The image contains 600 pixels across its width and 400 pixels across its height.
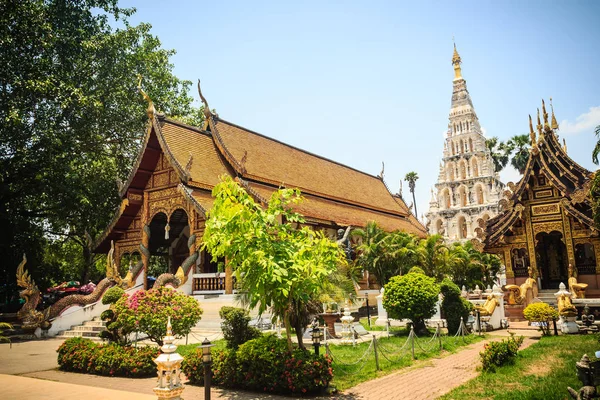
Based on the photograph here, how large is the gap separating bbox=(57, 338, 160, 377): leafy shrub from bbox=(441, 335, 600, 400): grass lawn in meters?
6.11

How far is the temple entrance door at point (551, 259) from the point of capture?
20.5 meters

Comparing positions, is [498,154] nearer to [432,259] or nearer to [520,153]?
[520,153]

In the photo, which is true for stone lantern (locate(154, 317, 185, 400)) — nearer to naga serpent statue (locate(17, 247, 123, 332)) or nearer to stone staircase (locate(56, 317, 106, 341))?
stone staircase (locate(56, 317, 106, 341))

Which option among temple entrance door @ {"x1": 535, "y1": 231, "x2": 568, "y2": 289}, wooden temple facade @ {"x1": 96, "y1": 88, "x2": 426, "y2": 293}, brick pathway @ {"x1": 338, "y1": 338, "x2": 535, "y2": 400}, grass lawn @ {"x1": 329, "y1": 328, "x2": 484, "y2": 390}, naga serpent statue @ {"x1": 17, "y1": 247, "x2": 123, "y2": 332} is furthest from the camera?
temple entrance door @ {"x1": 535, "y1": 231, "x2": 568, "y2": 289}

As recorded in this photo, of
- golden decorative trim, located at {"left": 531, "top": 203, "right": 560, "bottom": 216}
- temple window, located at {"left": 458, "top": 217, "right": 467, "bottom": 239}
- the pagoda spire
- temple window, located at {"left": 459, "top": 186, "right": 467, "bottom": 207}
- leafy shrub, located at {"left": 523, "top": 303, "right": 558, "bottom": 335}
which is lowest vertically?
leafy shrub, located at {"left": 523, "top": 303, "right": 558, "bottom": 335}

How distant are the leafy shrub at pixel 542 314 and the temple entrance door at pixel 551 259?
28.3 feet

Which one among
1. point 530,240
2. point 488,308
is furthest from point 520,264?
point 488,308

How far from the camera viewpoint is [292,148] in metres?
28.1

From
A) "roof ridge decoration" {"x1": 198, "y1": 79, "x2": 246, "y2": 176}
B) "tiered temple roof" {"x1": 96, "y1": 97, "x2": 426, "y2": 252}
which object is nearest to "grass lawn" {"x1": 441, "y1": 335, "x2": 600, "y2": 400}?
"tiered temple roof" {"x1": 96, "y1": 97, "x2": 426, "y2": 252}

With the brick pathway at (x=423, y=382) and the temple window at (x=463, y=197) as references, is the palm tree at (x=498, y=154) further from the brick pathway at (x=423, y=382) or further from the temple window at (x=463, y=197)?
the brick pathway at (x=423, y=382)

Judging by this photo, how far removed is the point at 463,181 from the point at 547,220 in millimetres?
37267

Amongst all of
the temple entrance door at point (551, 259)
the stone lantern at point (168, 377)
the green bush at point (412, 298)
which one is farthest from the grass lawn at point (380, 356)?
the temple entrance door at point (551, 259)

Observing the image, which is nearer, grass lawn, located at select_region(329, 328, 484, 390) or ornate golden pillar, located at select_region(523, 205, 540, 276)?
grass lawn, located at select_region(329, 328, 484, 390)

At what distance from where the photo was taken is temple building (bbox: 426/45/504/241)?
52719 mm
